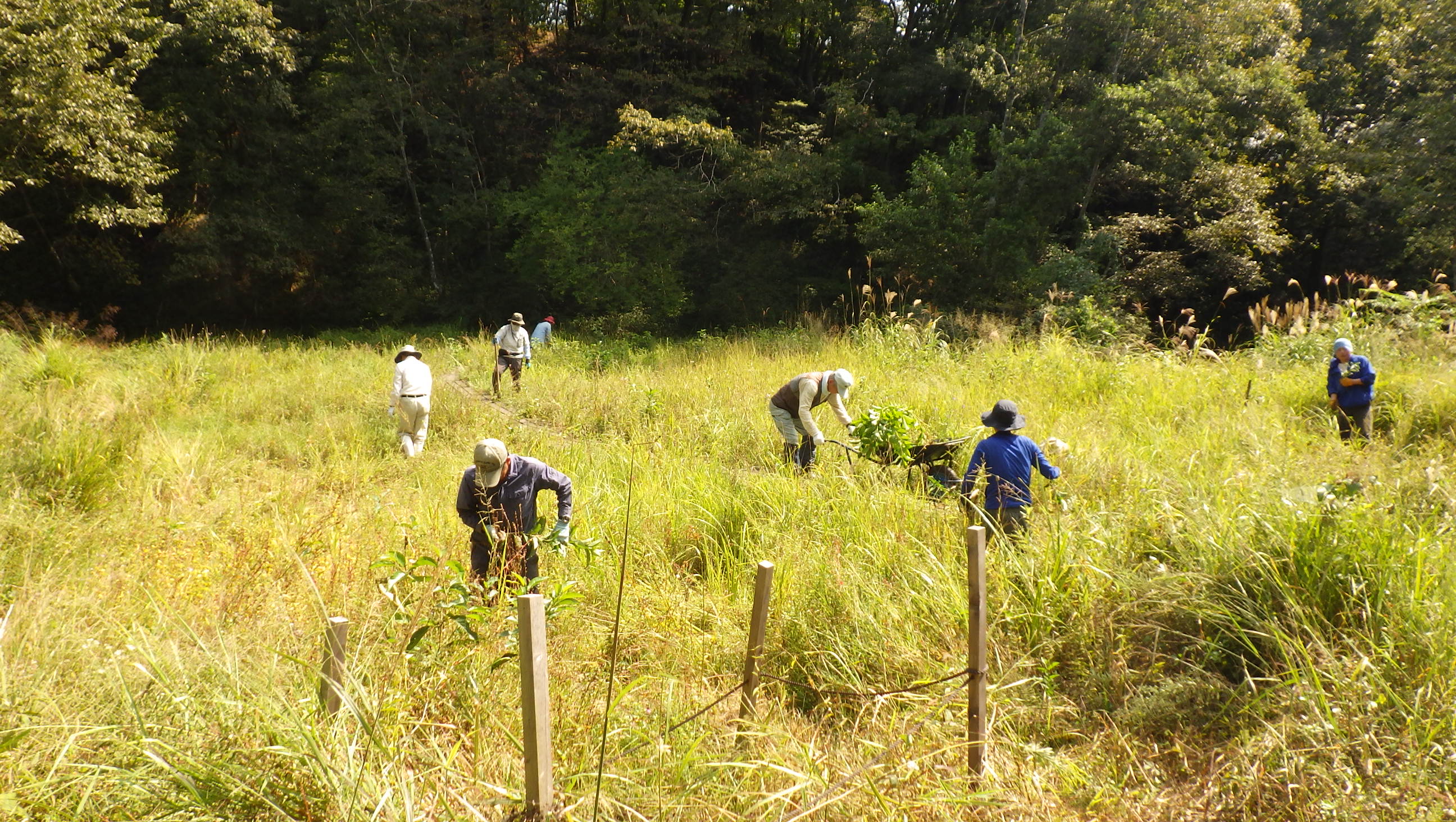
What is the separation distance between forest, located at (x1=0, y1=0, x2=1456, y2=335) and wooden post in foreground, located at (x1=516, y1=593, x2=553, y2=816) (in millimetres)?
13023

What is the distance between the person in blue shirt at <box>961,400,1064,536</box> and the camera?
15.1 feet

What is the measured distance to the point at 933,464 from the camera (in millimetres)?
5758

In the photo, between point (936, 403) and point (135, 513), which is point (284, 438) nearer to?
point (135, 513)

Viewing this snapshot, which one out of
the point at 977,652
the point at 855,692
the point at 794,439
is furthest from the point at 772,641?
the point at 794,439

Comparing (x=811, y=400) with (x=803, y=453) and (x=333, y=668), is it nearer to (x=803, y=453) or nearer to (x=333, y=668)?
(x=803, y=453)

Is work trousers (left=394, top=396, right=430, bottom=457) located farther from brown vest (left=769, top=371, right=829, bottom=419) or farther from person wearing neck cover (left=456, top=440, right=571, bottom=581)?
person wearing neck cover (left=456, top=440, right=571, bottom=581)

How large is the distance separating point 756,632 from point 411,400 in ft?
21.1

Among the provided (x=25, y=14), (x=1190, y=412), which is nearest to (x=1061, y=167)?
(x=1190, y=412)

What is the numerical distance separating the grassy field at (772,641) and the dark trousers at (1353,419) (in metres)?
0.26

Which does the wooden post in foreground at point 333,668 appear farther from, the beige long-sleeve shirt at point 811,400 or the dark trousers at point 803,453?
the beige long-sleeve shirt at point 811,400

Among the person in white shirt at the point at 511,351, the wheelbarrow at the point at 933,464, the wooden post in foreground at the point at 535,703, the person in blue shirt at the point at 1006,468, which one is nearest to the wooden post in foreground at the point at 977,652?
the wooden post in foreground at the point at 535,703

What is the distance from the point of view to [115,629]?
3.19 m

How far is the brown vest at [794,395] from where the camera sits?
6.89 metres

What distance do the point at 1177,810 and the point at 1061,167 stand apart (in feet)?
49.2
